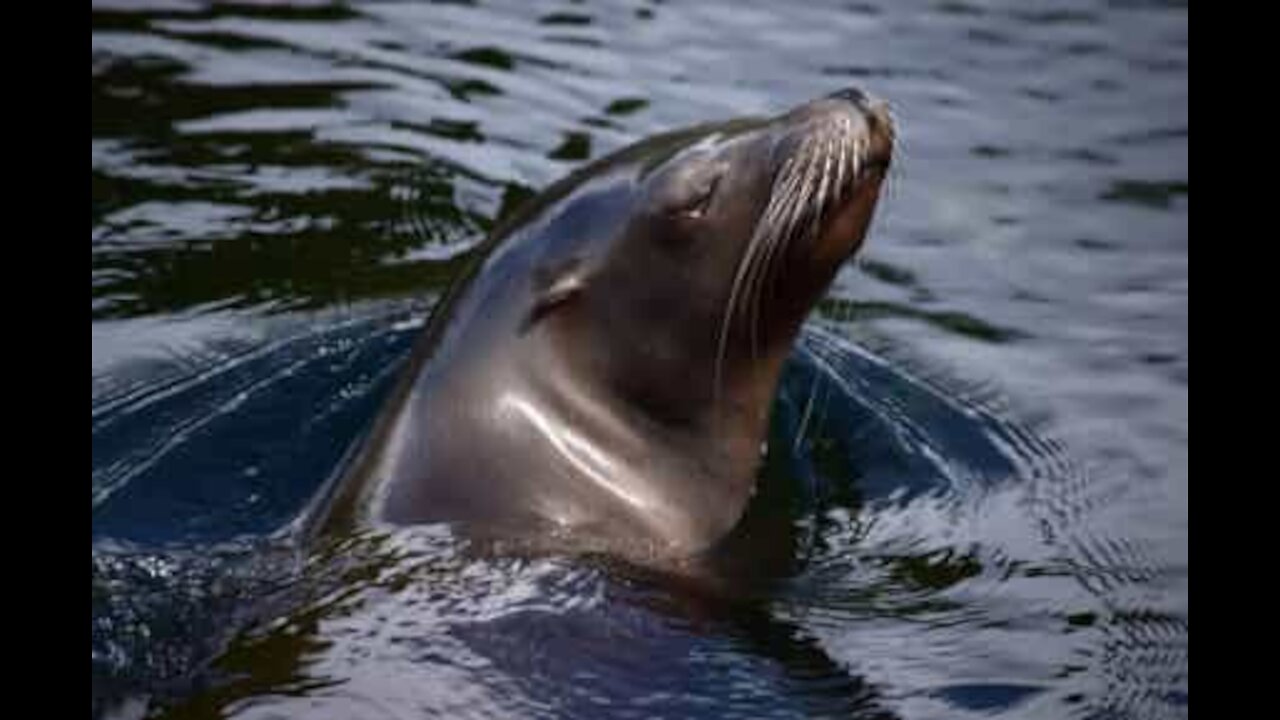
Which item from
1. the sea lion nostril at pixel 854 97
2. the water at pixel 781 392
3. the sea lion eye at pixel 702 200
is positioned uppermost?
the sea lion nostril at pixel 854 97

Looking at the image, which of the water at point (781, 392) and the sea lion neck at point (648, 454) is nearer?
the water at point (781, 392)

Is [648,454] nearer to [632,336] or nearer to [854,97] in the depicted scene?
[632,336]

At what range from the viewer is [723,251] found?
5.29 metres

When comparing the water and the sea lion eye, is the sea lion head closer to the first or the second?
the sea lion eye

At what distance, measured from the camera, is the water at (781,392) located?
14.9 ft

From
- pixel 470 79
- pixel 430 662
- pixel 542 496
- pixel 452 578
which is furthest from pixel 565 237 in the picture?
pixel 470 79

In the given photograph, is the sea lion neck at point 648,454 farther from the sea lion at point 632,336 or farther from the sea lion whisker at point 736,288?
the sea lion whisker at point 736,288

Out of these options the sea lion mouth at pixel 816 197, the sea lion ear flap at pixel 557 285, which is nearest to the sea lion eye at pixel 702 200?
the sea lion mouth at pixel 816 197

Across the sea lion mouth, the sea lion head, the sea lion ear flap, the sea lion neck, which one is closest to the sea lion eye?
the sea lion head

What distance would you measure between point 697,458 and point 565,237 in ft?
2.35

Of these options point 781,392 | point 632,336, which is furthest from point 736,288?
point 781,392

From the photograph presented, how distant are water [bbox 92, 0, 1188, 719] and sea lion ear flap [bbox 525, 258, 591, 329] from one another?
77 centimetres

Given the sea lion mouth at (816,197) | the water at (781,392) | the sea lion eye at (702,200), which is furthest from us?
the sea lion eye at (702,200)
